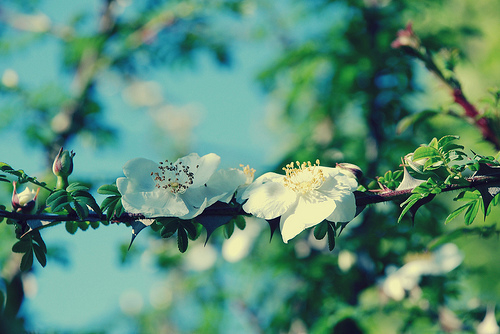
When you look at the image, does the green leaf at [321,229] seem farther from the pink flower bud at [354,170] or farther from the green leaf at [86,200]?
the green leaf at [86,200]

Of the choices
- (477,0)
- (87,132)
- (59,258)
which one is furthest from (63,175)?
(477,0)

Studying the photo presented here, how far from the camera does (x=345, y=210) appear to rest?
2.40 ft

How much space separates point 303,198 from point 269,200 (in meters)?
0.07

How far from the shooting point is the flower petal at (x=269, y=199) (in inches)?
29.5

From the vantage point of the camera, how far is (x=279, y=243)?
2.52m

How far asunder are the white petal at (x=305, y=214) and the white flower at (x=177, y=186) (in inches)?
4.6

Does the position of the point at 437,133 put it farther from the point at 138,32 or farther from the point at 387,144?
the point at 138,32

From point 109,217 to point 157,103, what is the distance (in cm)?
645

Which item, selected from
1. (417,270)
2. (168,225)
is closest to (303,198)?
(168,225)

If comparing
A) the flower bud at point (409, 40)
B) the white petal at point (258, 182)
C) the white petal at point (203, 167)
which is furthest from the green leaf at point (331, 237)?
the flower bud at point (409, 40)

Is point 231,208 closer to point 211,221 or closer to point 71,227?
point 211,221

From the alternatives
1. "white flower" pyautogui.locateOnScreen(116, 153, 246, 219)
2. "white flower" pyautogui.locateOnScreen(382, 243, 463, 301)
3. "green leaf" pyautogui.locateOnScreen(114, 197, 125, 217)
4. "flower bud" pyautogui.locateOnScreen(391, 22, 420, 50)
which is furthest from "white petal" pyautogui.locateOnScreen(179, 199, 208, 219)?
"white flower" pyautogui.locateOnScreen(382, 243, 463, 301)

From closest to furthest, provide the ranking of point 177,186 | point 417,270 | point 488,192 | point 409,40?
point 488,192, point 177,186, point 409,40, point 417,270

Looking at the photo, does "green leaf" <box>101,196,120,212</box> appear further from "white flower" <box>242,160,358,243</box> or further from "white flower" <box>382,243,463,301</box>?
"white flower" <box>382,243,463,301</box>
